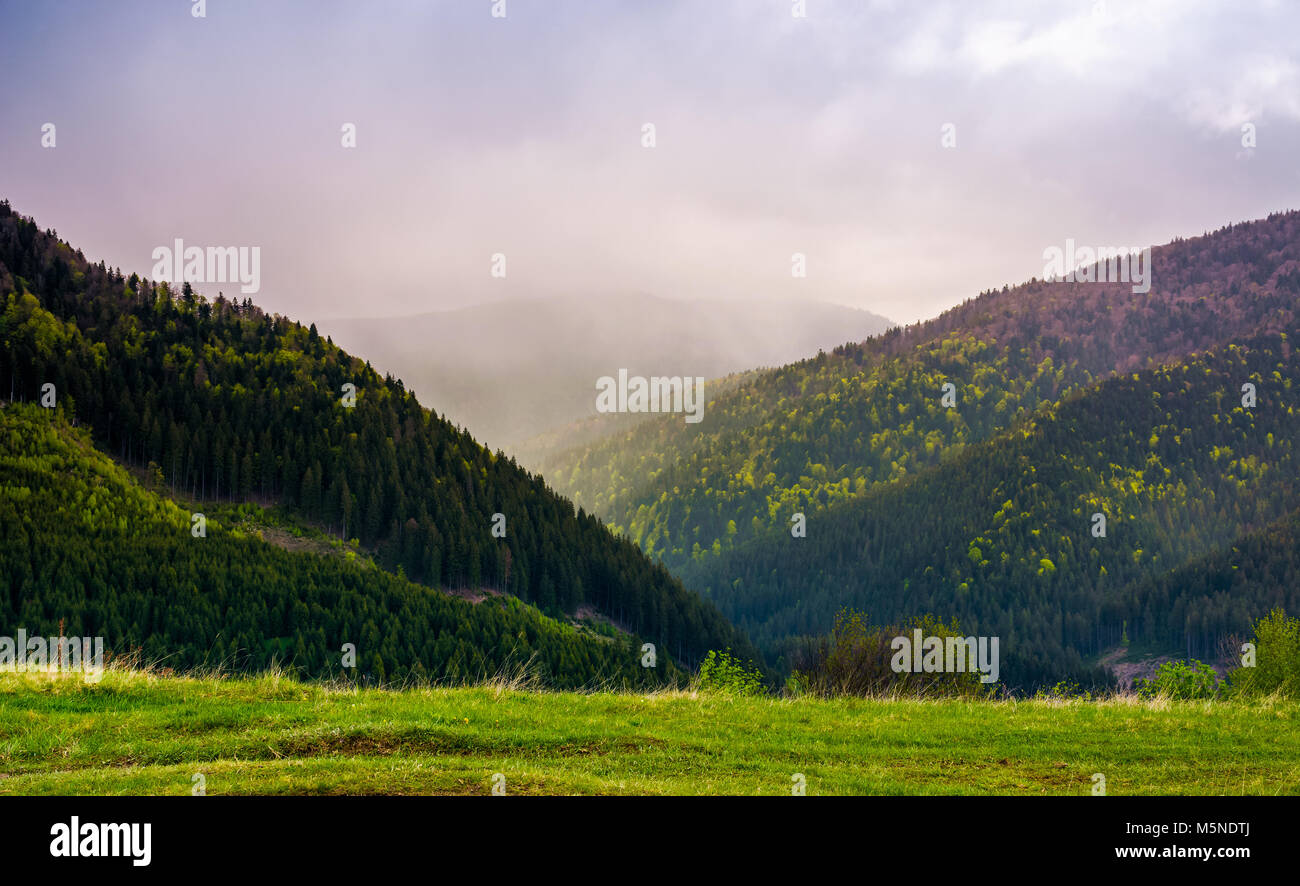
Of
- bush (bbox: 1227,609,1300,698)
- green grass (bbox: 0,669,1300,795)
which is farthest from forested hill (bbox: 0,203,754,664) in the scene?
green grass (bbox: 0,669,1300,795)

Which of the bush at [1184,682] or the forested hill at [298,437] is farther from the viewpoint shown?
the forested hill at [298,437]

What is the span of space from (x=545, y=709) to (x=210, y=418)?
122 m

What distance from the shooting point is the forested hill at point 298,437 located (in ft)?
407

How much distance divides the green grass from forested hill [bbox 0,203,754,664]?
11033 cm

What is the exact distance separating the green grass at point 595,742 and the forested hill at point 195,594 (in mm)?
55307

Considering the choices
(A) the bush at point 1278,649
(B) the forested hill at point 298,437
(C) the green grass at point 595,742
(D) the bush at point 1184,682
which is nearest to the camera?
(C) the green grass at point 595,742

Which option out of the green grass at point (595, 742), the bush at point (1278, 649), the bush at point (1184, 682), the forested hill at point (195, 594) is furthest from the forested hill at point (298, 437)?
the green grass at point (595, 742)

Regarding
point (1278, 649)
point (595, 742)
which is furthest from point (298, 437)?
point (595, 742)

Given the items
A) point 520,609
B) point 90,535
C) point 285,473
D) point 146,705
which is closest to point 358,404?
point 285,473

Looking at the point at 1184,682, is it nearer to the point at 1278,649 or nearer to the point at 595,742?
the point at 595,742

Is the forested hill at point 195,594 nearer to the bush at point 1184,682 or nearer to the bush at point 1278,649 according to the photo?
the bush at point 1184,682

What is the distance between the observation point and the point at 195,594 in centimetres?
9256

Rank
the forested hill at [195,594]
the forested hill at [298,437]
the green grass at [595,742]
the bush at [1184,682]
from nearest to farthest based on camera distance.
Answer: the green grass at [595,742]
the bush at [1184,682]
the forested hill at [195,594]
the forested hill at [298,437]
